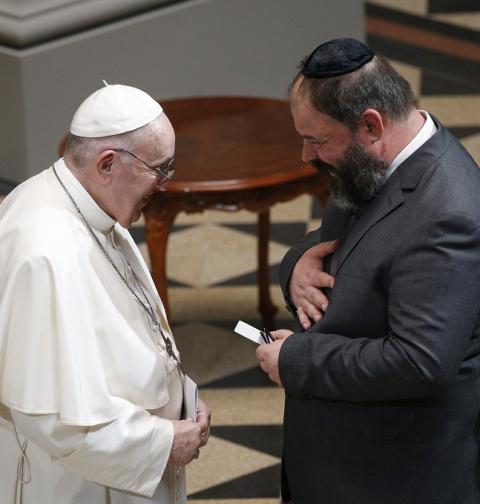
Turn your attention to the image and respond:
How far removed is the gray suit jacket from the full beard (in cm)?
3

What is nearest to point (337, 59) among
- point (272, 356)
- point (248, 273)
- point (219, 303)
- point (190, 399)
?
point (272, 356)

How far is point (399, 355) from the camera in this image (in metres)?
2.75

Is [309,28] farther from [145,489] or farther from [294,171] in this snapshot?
[145,489]

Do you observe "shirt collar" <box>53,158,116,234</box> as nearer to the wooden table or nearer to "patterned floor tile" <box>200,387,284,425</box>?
the wooden table

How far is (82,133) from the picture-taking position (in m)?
2.89

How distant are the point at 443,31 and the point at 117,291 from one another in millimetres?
6768

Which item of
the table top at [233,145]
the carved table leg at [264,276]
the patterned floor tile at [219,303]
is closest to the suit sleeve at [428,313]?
the table top at [233,145]

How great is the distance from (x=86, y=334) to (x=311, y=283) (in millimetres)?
614

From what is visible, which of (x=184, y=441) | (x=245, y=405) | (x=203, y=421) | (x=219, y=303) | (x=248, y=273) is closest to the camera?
(x=184, y=441)

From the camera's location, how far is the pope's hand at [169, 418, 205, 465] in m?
3.05

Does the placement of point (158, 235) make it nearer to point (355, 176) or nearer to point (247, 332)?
point (247, 332)

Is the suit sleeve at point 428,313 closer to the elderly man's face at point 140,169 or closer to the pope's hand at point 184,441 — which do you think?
the pope's hand at point 184,441

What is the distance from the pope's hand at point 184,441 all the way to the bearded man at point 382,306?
0.81 ft

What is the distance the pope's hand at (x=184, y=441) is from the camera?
3.05 metres
